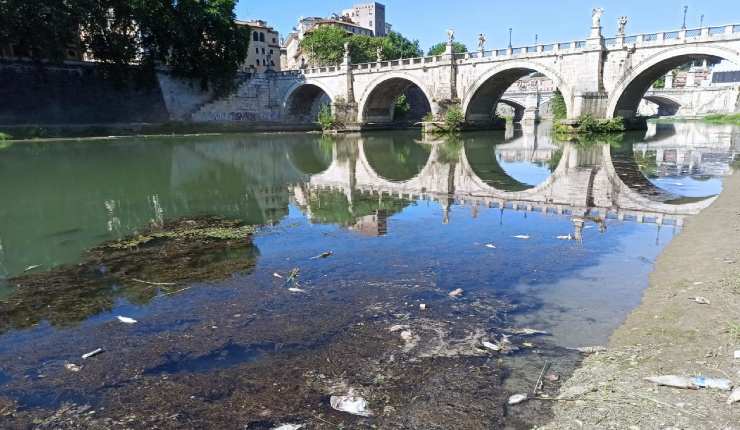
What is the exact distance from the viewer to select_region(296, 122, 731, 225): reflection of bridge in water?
10.3m

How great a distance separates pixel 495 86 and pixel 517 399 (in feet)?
141

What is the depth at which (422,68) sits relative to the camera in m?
44.5

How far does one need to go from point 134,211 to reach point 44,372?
24.2 ft

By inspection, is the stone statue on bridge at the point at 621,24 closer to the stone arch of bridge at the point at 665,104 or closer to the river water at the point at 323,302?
the river water at the point at 323,302

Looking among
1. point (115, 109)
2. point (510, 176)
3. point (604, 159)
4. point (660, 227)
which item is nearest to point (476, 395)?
point (660, 227)

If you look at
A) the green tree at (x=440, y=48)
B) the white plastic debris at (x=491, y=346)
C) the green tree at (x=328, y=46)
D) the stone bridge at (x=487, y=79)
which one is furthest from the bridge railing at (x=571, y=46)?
the green tree at (x=440, y=48)

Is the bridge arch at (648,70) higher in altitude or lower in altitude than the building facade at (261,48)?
lower

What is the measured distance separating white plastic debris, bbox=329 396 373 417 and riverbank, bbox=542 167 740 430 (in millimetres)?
1224

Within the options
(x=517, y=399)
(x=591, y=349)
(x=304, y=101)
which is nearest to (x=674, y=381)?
(x=591, y=349)

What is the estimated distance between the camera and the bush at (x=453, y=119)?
4116cm

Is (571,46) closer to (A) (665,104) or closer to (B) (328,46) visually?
(B) (328,46)

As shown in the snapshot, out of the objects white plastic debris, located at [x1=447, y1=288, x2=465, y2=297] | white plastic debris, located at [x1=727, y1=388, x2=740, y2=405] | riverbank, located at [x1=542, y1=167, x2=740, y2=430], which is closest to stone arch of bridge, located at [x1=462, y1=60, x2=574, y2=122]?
riverbank, located at [x1=542, y1=167, x2=740, y2=430]

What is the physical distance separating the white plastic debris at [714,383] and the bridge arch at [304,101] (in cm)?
5167

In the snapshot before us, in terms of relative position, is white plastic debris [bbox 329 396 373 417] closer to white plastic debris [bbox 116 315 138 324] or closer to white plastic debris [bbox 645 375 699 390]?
white plastic debris [bbox 645 375 699 390]
